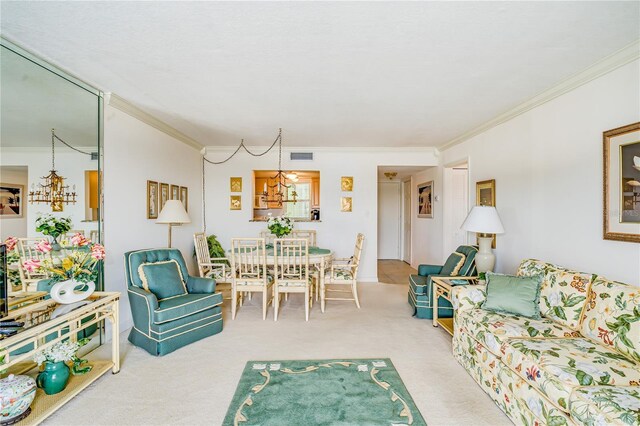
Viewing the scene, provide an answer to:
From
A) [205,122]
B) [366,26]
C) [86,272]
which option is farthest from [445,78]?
[86,272]

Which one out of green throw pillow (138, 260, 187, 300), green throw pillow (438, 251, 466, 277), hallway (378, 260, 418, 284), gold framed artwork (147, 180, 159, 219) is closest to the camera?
green throw pillow (138, 260, 187, 300)

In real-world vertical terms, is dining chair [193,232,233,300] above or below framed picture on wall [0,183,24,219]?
below

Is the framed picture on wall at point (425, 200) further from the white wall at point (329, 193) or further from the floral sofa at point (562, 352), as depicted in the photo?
the floral sofa at point (562, 352)

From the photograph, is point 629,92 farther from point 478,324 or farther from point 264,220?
point 264,220

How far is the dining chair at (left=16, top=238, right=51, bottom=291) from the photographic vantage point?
86.4 inches

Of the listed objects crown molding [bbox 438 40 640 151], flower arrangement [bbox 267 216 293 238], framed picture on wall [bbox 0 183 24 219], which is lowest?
flower arrangement [bbox 267 216 293 238]

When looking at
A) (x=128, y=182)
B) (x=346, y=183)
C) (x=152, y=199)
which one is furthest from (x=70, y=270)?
(x=346, y=183)

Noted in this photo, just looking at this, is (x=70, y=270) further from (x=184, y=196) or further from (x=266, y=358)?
(x=184, y=196)

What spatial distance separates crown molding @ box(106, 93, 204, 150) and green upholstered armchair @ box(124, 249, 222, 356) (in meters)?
1.65

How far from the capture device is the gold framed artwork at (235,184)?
5.77 metres

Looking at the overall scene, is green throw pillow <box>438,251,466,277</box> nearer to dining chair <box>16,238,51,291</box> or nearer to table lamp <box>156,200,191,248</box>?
table lamp <box>156,200,191,248</box>

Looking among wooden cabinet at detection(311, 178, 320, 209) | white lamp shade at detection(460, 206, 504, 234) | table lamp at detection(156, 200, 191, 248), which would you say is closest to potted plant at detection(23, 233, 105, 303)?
table lamp at detection(156, 200, 191, 248)

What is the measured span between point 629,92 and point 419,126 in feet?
7.32

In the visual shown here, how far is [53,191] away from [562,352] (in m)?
3.98
